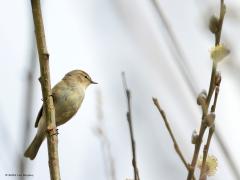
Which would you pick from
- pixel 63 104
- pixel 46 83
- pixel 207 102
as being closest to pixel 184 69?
pixel 207 102

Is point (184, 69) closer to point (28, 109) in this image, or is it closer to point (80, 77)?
point (28, 109)

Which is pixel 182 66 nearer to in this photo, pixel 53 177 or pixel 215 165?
pixel 215 165

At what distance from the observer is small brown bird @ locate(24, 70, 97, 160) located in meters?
6.02

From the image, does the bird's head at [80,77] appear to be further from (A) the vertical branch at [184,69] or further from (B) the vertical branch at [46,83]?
(A) the vertical branch at [184,69]

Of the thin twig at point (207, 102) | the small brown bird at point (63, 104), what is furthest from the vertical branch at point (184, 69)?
the small brown bird at point (63, 104)

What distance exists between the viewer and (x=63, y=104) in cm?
605

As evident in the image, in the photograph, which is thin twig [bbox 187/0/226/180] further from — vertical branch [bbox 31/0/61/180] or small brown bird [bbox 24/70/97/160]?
small brown bird [bbox 24/70/97/160]

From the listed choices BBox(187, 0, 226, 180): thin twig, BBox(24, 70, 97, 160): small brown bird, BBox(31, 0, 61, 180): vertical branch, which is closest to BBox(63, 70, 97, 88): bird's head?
BBox(24, 70, 97, 160): small brown bird

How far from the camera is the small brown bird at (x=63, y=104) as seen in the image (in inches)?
237

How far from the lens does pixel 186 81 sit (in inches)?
83.0

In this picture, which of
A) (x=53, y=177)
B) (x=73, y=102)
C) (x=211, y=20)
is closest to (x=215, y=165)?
(x=211, y=20)

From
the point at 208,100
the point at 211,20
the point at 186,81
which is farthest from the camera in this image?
the point at 186,81

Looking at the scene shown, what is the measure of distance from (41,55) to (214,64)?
135 centimetres

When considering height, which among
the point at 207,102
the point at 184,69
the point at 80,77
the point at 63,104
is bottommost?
the point at 207,102
